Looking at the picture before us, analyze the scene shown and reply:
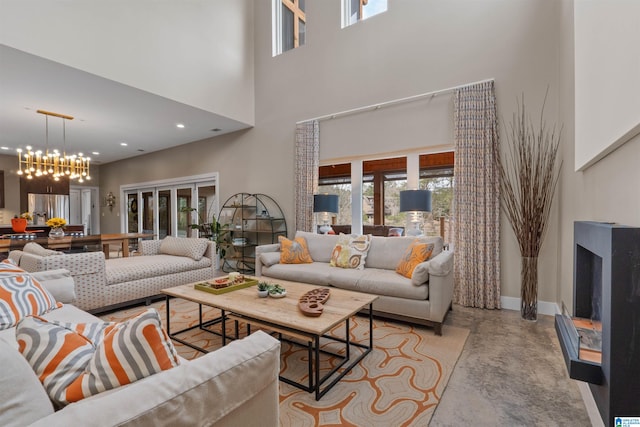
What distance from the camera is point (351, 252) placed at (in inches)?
152

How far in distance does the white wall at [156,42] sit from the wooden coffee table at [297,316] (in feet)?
9.31

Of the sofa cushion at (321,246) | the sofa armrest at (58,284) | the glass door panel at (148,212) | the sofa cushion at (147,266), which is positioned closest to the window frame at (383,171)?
the sofa cushion at (321,246)

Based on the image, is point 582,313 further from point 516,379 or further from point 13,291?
point 13,291

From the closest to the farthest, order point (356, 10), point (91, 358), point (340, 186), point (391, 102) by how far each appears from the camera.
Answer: point (91, 358)
point (391, 102)
point (356, 10)
point (340, 186)

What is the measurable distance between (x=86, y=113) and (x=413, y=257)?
5.27 metres

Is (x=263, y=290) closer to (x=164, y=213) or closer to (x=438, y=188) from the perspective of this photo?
(x=438, y=188)

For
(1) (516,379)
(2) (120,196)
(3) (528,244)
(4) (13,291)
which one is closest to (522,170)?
(3) (528,244)

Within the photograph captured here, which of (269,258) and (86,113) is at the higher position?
(86,113)

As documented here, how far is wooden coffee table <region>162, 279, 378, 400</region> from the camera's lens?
6.29ft

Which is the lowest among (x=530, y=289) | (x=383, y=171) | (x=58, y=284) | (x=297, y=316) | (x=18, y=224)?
(x=530, y=289)

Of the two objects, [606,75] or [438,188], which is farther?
[438,188]

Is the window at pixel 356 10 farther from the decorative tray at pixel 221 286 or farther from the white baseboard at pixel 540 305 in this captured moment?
the white baseboard at pixel 540 305

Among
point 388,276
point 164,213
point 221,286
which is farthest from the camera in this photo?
point 164,213

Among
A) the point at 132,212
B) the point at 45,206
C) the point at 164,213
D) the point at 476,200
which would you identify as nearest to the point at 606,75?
the point at 476,200
